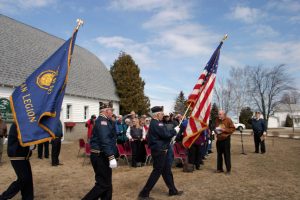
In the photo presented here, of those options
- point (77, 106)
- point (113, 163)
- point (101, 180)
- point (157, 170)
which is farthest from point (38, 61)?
point (113, 163)

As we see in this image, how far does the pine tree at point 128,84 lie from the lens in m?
34.4

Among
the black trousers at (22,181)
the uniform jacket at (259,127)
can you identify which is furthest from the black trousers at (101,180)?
the uniform jacket at (259,127)

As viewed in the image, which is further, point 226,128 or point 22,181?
point 226,128

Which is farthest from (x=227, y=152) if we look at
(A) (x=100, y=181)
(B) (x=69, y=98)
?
(B) (x=69, y=98)

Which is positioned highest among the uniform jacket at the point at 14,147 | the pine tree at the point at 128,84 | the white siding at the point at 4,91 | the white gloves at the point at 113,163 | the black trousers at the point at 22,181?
the pine tree at the point at 128,84

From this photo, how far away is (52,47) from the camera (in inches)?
1095

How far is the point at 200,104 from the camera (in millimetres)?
8453

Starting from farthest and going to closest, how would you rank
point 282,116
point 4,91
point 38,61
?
point 282,116 < point 38,61 < point 4,91

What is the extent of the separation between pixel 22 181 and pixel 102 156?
153cm

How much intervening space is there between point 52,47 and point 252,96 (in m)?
40.0

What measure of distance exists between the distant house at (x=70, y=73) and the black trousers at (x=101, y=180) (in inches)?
622

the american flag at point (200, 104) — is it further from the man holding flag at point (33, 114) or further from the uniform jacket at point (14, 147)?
the uniform jacket at point (14, 147)

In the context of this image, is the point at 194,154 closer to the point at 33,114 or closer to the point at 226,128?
the point at 226,128

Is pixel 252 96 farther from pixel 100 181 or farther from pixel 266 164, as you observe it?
pixel 100 181
